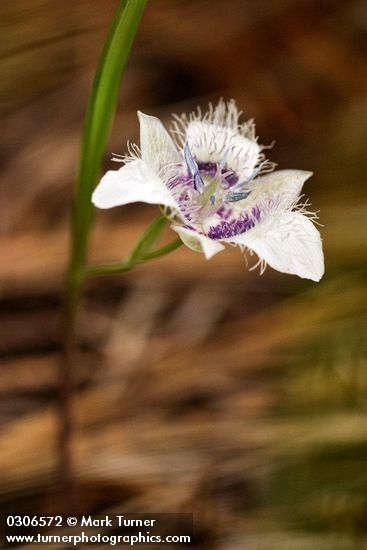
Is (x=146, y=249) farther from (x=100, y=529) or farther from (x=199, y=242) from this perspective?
(x=100, y=529)

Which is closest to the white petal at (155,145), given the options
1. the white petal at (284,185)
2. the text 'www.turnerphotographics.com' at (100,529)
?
the white petal at (284,185)

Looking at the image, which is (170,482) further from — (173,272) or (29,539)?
(173,272)

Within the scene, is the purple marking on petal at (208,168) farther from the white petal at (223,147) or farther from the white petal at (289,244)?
the white petal at (289,244)

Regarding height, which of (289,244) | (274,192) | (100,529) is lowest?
(100,529)

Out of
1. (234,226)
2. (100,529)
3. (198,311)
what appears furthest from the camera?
(198,311)

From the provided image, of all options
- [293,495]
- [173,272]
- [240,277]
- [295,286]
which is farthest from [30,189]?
[293,495]

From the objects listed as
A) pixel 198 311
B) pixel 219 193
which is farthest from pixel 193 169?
pixel 198 311
